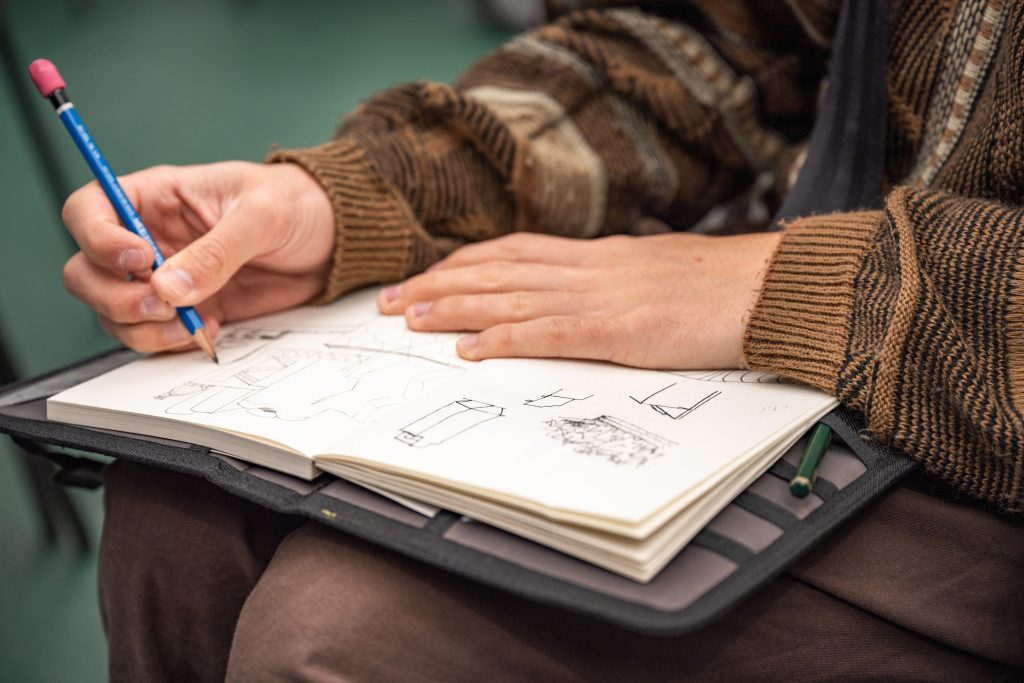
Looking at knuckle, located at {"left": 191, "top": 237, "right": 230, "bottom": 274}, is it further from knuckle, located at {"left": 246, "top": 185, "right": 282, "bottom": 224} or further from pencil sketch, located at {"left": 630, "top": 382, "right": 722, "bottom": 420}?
pencil sketch, located at {"left": 630, "top": 382, "right": 722, "bottom": 420}

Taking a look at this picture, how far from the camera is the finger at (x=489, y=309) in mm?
522

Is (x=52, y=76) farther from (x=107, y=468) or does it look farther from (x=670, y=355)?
(x=670, y=355)

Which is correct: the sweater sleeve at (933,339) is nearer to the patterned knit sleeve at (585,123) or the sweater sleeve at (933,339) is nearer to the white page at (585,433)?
the white page at (585,433)

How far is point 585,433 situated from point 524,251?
25 cm

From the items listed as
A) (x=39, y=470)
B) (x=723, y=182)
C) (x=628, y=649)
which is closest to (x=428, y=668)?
(x=628, y=649)

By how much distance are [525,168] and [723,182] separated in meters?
0.25

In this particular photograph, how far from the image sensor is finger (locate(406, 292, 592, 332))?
52 centimetres

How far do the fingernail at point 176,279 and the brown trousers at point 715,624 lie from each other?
8.1 inches

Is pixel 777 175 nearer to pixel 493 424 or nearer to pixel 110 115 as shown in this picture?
pixel 493 424

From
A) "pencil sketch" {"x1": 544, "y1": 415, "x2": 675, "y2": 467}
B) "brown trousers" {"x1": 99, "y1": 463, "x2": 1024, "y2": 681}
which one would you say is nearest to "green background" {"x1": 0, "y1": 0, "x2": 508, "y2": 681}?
"brown trousers" {"x1": 99, "y1": 463, "x2": 1024, "y2": 681}

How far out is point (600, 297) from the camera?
1.71ft

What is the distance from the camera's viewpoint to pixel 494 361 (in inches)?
19.4

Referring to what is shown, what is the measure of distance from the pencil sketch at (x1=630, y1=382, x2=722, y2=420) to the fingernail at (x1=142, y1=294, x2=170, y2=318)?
34cm

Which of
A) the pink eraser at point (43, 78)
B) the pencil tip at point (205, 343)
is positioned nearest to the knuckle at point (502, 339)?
the pencil tip at point (205, 343)
